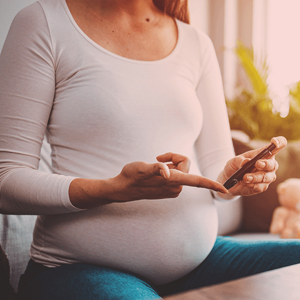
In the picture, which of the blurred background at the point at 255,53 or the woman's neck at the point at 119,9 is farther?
the blurred background at the point at 255,53

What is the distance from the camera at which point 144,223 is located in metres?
0.59

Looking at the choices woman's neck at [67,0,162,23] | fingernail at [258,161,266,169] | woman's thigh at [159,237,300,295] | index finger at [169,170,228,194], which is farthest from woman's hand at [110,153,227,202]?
woman's neck at [67,0,162,23]

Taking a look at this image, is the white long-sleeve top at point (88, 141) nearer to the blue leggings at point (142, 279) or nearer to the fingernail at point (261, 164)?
the blue leggings at point (142, 279)

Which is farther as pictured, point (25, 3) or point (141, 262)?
point (25, 3)

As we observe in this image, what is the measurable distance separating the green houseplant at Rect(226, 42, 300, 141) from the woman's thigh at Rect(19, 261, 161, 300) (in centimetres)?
163

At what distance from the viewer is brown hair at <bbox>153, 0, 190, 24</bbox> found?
2.72 ft

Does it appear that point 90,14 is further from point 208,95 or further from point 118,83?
point 208,95

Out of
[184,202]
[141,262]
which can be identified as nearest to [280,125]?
[184,202]

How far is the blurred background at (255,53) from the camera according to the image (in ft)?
6.54

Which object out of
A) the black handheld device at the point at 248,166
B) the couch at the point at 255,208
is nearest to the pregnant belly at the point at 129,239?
the black handheld device at the point at 248,166

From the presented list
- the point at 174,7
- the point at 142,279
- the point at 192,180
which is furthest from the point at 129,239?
the point at 174,7

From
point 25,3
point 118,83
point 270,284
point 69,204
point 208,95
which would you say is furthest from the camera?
point 25,3

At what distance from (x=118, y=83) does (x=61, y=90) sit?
120mm

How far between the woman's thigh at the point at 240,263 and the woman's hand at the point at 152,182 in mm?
253
